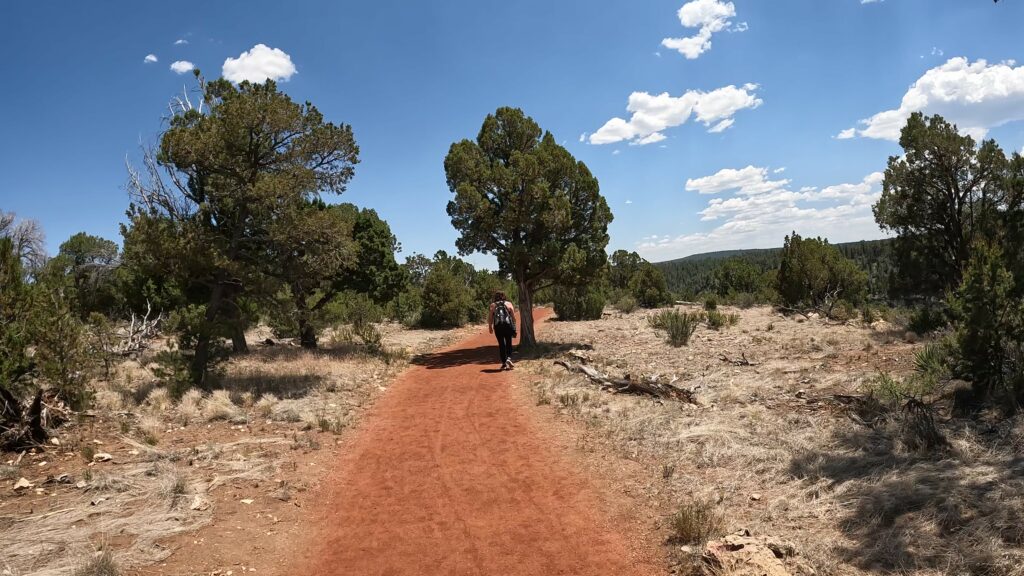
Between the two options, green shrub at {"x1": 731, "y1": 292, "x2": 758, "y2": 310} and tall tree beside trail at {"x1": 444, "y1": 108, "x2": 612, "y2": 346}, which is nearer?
tall tree beside trail at {"x1": 444, "y1": 108, "x2": 612, "y2": 346}

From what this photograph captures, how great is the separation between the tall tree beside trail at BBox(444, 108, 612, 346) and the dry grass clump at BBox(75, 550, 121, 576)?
12740mm

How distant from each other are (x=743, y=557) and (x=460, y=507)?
2.86 m

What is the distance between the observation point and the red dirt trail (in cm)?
461

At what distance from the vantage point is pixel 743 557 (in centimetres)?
405

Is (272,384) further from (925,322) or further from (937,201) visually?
(937,201)

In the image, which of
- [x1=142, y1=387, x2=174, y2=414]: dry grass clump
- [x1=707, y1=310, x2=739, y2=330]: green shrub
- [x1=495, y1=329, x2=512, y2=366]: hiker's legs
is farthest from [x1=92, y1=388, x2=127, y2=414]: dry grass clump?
[x1=707, y1=310, x2=739, y2=330]: green shrub

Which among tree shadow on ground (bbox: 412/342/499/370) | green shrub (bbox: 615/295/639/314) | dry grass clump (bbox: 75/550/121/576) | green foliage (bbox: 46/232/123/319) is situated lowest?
dry grass clump (bbox: 75/550/121/576)

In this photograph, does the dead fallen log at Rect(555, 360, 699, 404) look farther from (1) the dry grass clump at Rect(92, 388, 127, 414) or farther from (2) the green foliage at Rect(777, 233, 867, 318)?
(2) the green foliage at Rect(777, 233, 867, 318)

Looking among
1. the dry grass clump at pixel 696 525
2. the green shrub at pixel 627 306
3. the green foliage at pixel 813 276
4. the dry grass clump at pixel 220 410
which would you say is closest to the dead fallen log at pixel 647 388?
the dry grass clump at pixel 696 525

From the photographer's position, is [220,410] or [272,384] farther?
[272,384]

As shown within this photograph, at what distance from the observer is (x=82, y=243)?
1625 inches

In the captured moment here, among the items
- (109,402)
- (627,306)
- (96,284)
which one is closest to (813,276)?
(627,306)

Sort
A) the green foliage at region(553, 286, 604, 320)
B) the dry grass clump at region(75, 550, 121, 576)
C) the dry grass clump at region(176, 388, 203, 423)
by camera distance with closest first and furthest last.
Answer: the dry grass clump at region(75, 550, 121, 576) < the dry grass clump at region(176, 388, 203, 423) < the green foliage at region(553, 286, 604, 320)

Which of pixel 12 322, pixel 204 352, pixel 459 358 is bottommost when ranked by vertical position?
pixel 459 358
